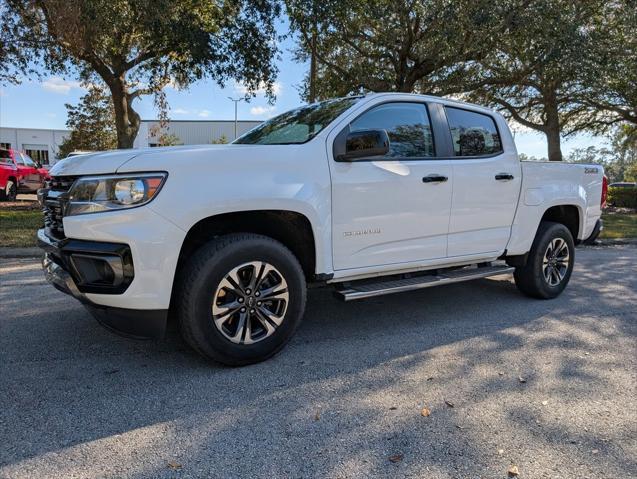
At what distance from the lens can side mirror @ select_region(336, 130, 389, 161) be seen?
143 inches

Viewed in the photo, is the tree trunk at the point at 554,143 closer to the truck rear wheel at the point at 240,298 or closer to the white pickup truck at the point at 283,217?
the white pickup truck at the point at 283,217

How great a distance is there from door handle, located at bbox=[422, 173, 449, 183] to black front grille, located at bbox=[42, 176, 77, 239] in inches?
104

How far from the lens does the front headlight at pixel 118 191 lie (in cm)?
305

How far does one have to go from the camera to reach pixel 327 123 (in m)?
3.93

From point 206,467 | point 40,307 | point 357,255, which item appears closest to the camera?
point 206,467

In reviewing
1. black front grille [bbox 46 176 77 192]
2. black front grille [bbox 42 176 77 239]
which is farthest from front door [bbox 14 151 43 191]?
black front grille [bbox 46 176 77 192]

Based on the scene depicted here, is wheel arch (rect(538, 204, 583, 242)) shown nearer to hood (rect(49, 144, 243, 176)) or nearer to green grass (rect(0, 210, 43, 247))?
hood (rect(49, 144, 243, 176))

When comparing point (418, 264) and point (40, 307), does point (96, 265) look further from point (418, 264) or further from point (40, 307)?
point (418, 264)

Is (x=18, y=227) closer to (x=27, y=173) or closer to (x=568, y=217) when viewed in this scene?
(x=27, y=173)

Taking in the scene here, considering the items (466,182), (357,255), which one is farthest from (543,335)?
(357,255)

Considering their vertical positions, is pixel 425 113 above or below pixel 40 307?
above

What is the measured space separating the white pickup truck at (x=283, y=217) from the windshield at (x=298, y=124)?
0.07ft

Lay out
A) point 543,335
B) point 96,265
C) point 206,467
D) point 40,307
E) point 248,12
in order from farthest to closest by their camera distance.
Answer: point 248,12 → point 40,307 → point 543,335 → point 96,265 → point 206,467

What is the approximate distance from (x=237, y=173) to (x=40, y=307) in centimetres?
284
